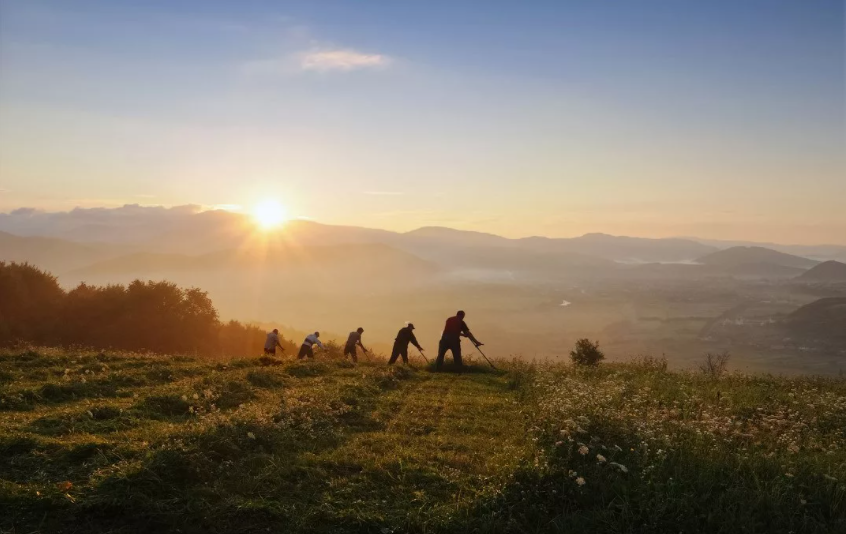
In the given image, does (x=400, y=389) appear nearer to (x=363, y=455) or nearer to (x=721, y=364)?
(x=363, y=455)

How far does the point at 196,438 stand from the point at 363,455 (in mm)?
2588

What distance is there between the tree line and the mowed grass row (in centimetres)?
2840

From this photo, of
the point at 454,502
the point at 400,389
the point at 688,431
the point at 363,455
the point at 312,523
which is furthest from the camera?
the point at 400,389

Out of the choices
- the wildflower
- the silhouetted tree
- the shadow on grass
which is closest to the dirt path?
the shadow on grass

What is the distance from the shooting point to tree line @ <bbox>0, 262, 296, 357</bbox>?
38.2 metres

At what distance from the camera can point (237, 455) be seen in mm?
7777

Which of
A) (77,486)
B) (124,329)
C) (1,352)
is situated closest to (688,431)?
(77,486)

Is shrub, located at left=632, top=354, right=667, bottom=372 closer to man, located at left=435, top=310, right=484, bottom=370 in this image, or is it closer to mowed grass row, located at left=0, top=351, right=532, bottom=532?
man, located at left=435, top=310, right=484, bottom=370

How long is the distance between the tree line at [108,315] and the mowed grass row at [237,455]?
2840 centimetres

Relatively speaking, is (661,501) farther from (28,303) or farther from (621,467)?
(28,303)

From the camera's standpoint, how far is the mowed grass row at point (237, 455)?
613 centimetres

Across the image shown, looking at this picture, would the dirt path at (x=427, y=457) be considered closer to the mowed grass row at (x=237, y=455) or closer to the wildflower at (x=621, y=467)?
the mowed grass row at (x=237, y=455)

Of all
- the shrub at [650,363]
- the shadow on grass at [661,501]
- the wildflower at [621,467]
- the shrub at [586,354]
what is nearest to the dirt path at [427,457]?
the shadow on grass at [661,501]

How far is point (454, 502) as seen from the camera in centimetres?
677
